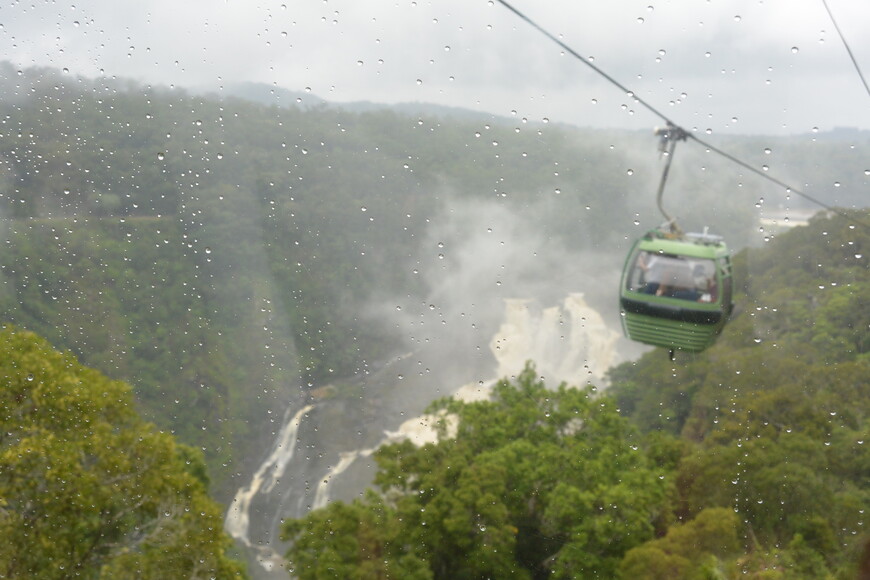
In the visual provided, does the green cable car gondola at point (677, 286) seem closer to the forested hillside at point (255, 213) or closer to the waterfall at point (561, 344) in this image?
the forested hillside at point (255, 213)

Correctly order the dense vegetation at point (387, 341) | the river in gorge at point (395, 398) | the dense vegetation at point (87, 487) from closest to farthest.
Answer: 1. the dense vegetation at point (87, 487)
2. the dense vegetation at point (387, 341)
3. the river in gorge at point (395, 398)

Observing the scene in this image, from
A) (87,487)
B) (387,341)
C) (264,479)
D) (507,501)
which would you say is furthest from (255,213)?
(507,501)

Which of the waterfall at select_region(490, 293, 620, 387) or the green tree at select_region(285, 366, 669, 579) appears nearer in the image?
the green tree at select_region(285, 366, 669, 579)

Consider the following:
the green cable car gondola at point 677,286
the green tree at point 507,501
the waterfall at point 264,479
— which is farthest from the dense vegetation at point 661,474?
Answer: the green cable car gondola at point 677,286

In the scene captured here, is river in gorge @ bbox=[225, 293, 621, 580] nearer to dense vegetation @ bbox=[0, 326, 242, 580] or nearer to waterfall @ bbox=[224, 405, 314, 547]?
waterfall @ bbox=[224, 405, 314, 547]

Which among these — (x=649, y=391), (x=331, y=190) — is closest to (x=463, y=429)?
(x=649, y=391)

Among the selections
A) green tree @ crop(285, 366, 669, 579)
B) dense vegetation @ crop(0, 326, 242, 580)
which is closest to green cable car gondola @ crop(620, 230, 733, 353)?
green tree @ crop(285, 366, 669, 579)
